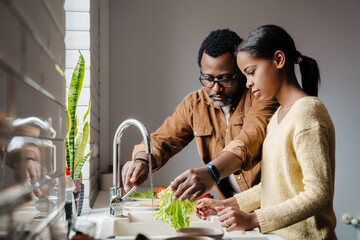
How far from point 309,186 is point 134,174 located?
2.63 feet

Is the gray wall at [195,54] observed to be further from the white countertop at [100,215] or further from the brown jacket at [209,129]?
the brown jacket at [209,129]

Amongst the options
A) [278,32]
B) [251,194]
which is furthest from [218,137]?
[278,32]

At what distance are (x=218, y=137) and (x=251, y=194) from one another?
1.87ft

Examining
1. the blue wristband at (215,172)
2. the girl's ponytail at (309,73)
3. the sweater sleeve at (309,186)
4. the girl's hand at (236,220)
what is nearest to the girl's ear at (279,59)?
the girl's ponytail at (309,73)

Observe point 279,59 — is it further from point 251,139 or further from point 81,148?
point 81,148

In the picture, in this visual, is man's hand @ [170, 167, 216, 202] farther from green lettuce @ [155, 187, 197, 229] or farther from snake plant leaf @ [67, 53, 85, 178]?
snake plant leaf @ [67, 53, 85, 178]

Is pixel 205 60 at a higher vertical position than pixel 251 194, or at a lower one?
higher

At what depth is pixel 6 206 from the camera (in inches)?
17.8

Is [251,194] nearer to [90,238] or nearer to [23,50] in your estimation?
[90,238]

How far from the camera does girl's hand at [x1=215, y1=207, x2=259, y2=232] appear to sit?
1312mm

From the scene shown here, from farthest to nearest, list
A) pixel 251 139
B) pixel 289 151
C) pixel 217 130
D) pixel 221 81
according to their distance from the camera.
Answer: pixel 217 130 → pixel 221 81 → pixel 251 139 → pixel 289 151

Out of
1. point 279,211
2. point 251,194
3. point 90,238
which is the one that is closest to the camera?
point 90,238

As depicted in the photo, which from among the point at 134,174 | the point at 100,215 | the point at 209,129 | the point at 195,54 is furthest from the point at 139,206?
the point at 195,54

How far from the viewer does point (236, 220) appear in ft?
4.30
